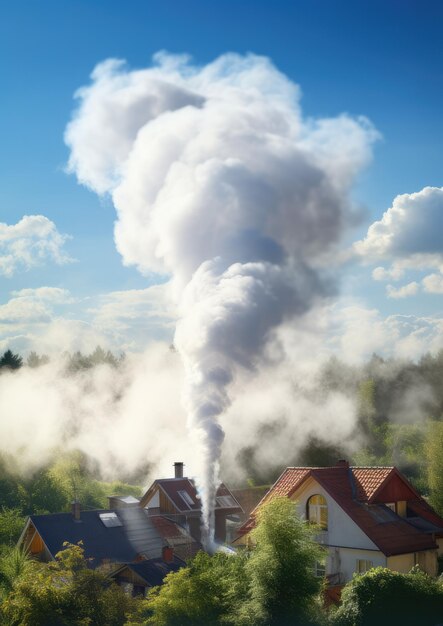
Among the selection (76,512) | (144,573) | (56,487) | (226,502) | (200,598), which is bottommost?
(144,573)

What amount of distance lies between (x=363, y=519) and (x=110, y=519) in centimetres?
1484

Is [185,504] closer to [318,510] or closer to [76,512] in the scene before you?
[76,512]

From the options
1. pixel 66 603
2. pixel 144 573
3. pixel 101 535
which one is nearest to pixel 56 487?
pixel 101 535

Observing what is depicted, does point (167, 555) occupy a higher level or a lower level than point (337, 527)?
lower

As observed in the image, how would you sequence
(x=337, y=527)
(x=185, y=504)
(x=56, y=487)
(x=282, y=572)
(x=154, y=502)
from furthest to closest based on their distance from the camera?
(x=56, y=487) < (x=154, y=502) < (x=185, y=504) < (x=337, y=527) < (x=282, y=572)

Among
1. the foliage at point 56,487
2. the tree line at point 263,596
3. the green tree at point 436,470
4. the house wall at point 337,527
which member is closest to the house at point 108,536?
the house wall at point 337,527

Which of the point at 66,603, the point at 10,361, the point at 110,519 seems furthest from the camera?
the point at 10,361

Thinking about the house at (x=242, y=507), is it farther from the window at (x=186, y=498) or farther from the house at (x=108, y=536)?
the house at (x=108, y=536)

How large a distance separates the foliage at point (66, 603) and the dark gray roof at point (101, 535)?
1188 cm

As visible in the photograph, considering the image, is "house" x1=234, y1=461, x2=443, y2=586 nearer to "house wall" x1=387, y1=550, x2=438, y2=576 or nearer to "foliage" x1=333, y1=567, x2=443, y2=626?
"house wall" x1=387, y1=550, x2=438, y2=576

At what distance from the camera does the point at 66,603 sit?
81.7 feet

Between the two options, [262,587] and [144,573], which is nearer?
[262,587]

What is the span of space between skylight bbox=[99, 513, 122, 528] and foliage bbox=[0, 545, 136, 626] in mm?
14491

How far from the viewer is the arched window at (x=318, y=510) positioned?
35.4 metres
